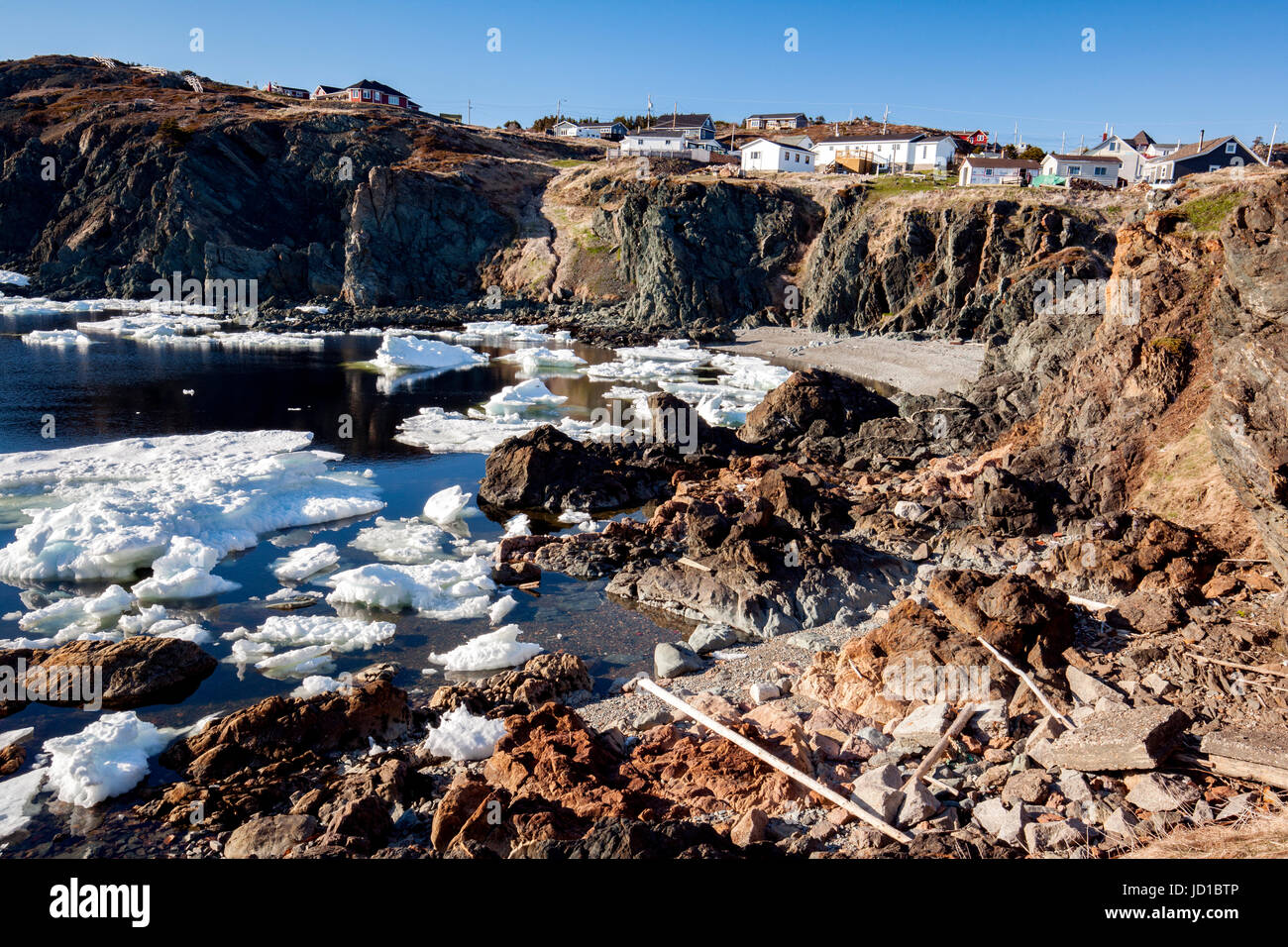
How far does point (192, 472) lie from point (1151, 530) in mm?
25591

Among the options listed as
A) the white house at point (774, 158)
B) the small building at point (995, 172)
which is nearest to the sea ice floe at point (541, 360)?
the white house at point (774, 158)

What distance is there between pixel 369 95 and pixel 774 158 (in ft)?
205

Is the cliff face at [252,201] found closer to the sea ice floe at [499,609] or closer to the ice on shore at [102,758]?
the sea ice floe at [499,609]

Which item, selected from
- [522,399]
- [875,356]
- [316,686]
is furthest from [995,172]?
[316,686]

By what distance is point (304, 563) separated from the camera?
19219 millimetres

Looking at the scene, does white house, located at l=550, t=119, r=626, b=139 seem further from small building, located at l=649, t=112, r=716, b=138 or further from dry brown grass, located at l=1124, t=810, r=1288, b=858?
dry brown grass, located at l=1124, t=810, r=1288, b=858

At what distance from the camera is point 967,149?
85.2 m

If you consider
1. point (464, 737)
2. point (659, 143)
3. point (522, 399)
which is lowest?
point (464, 737)

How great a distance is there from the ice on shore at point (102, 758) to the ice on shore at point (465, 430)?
1951 cm

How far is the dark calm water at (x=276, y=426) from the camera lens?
15156mm

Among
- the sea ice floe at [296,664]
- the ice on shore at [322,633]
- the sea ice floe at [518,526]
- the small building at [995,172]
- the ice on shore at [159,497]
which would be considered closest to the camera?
the sea ice floe at [296,664]

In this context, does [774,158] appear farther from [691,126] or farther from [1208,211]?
[1208,211]

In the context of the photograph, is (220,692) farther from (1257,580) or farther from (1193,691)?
(1257,580)

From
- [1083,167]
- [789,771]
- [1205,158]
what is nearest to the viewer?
[789,771]
